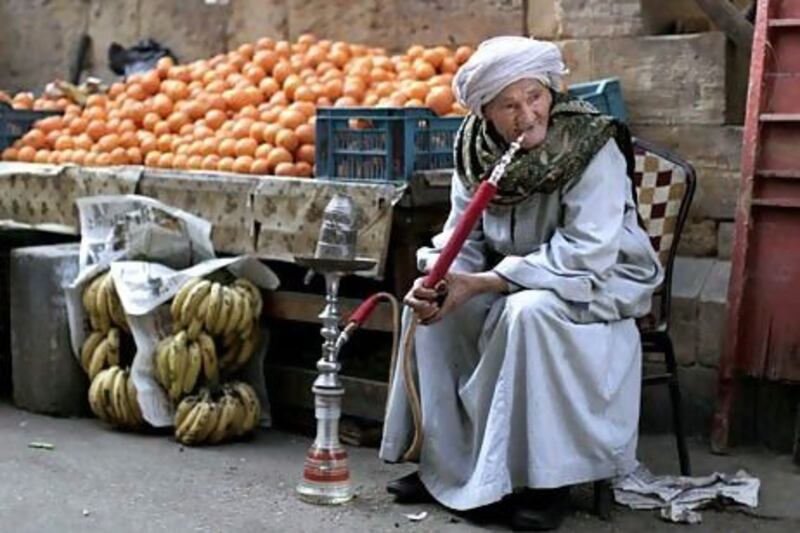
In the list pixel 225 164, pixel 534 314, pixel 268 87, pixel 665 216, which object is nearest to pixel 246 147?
pixel 225 164

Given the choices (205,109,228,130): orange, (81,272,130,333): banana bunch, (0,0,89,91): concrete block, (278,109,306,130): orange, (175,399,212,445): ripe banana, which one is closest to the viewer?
(175,399,212,445): ripe banana

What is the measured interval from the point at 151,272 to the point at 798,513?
255 centimetres

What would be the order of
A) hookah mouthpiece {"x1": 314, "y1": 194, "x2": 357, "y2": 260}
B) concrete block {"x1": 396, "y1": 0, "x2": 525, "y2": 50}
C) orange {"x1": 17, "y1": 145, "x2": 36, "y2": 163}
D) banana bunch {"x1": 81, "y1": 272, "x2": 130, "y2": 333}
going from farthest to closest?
orange {"x1": 17, "y1": 145, "x2": 36, "y2": 163}, concrete block {"x1": 396, "y1": 0, "x2": 525, "y2": 50}, banana bunch {"x1": 81, "y1": 272, "x2": 130, "y2": 333}, hookah mouthpiece {"x1": 314, "y1": 194, "x2": 357, "y2": 260}

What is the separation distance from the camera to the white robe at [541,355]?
165 inches

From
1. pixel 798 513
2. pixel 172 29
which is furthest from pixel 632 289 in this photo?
pixel 172 29

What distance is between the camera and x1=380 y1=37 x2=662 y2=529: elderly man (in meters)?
4.20

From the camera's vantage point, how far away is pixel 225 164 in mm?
5828

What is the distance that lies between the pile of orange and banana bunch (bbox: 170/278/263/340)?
541mm

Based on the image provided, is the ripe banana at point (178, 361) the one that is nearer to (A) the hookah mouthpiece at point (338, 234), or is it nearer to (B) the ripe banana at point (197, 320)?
(B) the ripe banana at point (197, 320)

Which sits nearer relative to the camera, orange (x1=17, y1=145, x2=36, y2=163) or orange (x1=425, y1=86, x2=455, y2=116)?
orange (x1=425, y1=86, x2=455, y2=116)

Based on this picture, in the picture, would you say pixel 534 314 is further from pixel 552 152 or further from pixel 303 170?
pixel 303 170

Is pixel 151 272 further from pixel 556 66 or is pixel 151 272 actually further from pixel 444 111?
pixel 556 66

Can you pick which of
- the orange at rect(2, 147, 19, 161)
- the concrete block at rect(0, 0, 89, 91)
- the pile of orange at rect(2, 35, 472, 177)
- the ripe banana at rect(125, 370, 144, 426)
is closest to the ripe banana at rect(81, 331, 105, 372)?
the ripe banana at rect(125, 370, 144, 426)

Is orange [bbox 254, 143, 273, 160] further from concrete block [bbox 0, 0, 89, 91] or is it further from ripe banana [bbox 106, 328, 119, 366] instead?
concrete block [bbox 0, 0, 89, 91]
